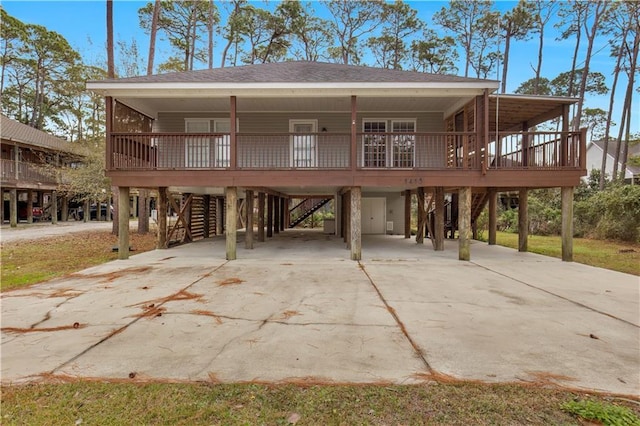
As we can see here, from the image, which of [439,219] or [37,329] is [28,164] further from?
[439,219]

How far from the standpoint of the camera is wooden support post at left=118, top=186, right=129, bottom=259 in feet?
31.1

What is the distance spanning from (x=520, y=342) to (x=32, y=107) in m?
44.4

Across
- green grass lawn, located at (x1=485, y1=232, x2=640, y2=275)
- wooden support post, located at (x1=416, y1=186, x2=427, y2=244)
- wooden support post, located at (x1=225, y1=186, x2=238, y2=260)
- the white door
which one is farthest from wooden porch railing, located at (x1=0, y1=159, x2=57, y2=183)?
green grass lawn, located at (x1=485, y1=232, x2=640, y2=275)

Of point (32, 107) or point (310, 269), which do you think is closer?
point (310, 269)

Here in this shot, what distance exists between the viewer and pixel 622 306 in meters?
5.15

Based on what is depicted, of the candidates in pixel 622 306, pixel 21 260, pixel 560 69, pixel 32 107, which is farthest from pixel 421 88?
pixel 32 107

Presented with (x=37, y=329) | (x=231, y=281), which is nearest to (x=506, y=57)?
(x=231, y=281)

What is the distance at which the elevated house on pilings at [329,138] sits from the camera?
9289mm

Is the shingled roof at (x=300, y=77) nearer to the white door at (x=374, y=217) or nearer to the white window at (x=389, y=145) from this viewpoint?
the white window at (x=389, y=145)

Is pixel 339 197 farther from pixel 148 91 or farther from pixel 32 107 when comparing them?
pixel 32 107

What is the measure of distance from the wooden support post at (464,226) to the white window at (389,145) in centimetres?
292

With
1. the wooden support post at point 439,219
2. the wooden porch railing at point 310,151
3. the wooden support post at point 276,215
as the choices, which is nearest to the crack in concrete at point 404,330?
the wooden support post at point 439,219

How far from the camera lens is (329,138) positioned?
12438mm

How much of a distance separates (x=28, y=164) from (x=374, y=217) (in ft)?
73.7
